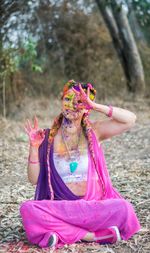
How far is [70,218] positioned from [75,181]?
28 centimetres

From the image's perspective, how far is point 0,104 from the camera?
1073cm

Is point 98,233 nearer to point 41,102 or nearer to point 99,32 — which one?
point 41,102

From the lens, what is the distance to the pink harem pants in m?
3.78

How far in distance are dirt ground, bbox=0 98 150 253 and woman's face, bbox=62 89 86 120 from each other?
Answer: 0.87 metres

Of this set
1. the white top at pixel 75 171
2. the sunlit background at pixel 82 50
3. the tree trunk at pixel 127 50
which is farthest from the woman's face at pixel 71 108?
the tree trunk at pixel 127 50

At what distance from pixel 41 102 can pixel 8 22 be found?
2.84m

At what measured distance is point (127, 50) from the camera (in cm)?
1426

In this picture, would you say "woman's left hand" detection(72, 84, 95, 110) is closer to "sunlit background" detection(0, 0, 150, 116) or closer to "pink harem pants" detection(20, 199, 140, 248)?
"pink harem pants" detection(20, 199, 140, 248)

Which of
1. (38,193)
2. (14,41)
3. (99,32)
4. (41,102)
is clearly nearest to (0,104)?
(14,41)

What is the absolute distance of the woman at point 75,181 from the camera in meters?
3.80

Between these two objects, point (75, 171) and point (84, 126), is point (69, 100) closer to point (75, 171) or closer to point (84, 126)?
point (84, 126)

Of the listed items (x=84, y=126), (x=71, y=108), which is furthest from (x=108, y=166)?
(x=71, y=108)

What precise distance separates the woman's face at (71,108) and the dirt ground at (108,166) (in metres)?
0.87

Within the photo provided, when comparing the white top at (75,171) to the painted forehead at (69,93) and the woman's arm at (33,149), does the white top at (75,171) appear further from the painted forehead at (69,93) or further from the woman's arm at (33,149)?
Result: the painted forehead at (69,93)
